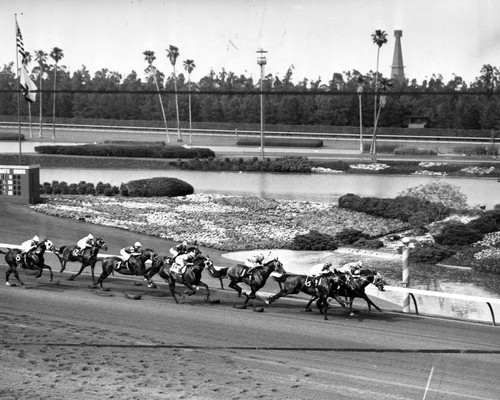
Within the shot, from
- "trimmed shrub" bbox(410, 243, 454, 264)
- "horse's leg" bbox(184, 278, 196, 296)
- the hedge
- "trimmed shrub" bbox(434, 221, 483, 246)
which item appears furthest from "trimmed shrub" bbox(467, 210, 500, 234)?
the hedge

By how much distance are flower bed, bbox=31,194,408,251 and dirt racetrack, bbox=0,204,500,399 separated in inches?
352

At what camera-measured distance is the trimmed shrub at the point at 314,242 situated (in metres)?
26.9

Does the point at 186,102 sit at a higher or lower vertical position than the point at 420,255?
higher

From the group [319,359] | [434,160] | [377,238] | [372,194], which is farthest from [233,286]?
[434,160]

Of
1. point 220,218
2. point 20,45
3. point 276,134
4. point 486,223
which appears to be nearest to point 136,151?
point 276,134

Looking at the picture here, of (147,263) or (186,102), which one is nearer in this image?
(147,263)

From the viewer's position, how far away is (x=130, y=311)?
58.5 feet

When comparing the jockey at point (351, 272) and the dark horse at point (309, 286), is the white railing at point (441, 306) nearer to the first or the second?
the jockey at point (351, 272)

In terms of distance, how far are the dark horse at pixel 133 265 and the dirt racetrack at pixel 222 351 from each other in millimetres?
440

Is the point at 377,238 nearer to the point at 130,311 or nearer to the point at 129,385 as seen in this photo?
the point at 130,311

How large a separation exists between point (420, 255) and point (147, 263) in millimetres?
8214

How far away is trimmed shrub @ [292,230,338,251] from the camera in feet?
88.1

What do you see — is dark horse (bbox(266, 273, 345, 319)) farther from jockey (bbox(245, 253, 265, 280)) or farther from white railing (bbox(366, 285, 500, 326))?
white railing (bbox(366, 285, 500, 326))

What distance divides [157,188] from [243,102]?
1493 inches
